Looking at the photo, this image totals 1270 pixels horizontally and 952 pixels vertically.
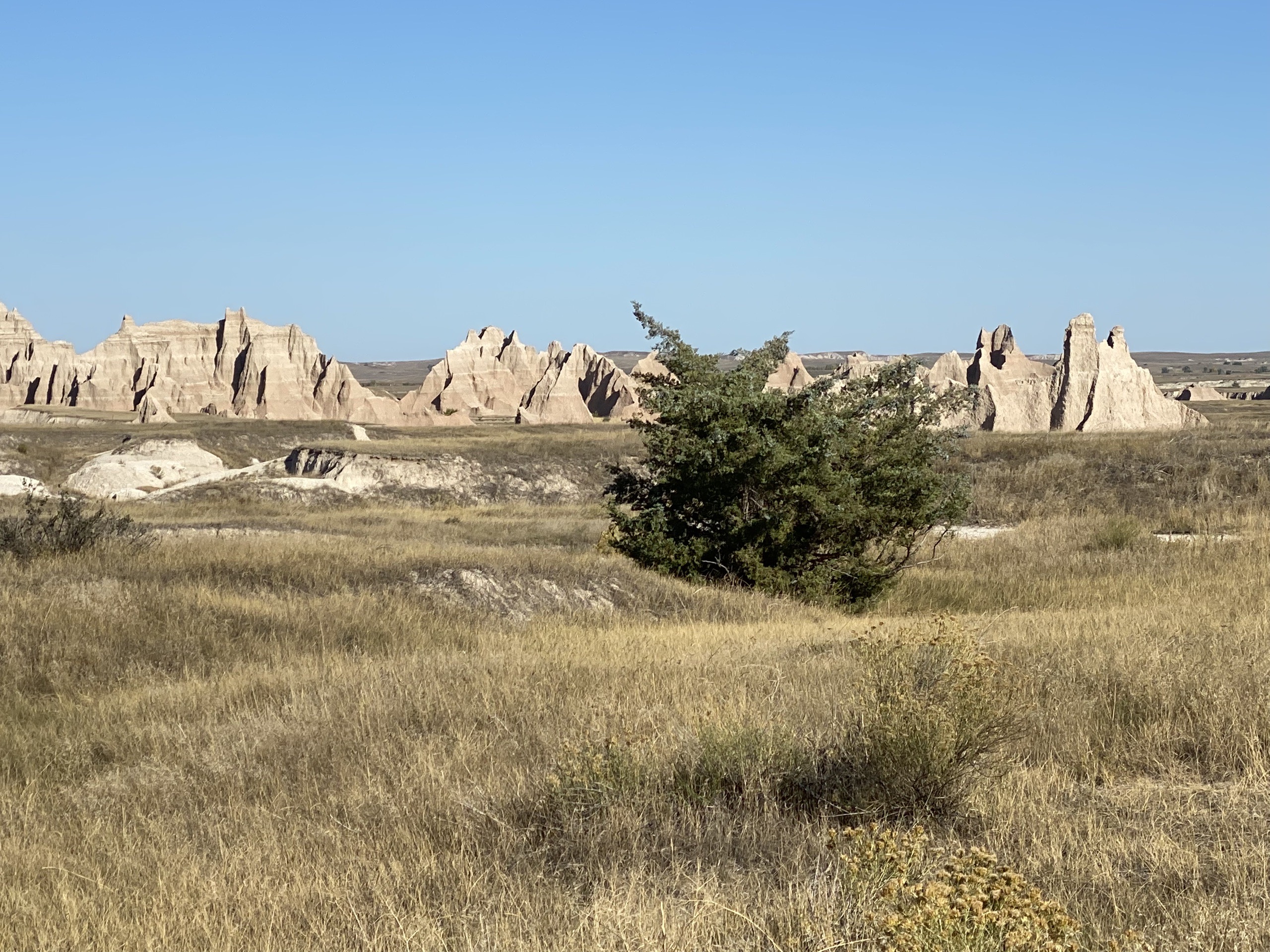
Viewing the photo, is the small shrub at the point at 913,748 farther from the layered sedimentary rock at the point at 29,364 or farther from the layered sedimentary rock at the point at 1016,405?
the layered sedimentary rock at the point at 29,364

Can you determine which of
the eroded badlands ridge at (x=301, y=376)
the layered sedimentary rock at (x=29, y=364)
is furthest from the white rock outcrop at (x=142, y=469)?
the layered sedimentary rock at (x=29, y=364)

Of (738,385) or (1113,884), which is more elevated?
(738,385)

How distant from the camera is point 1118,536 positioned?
20656 mm

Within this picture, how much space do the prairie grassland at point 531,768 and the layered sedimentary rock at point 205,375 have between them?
88.5m

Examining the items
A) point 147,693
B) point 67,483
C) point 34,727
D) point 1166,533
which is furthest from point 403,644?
point 67,483

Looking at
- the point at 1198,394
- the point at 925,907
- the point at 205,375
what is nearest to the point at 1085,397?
the point at 1198,394

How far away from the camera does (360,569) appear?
14477 millimetres

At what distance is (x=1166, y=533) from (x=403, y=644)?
19.4m

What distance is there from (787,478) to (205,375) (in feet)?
327

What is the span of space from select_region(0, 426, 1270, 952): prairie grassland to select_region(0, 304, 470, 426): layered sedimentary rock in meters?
88.5

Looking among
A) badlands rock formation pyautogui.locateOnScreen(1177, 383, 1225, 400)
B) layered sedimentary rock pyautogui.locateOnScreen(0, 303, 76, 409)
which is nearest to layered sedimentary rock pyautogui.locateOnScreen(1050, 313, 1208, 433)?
badlands rock formation pyautogui.locateOnScreen(1177, 383, 1225, 400)

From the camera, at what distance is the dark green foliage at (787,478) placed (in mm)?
16031

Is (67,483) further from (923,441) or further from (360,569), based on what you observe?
(923,441)

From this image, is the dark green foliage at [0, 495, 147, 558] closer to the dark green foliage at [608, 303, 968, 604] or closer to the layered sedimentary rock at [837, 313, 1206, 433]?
the dark green foliage at [608, 303, 968, 604]
